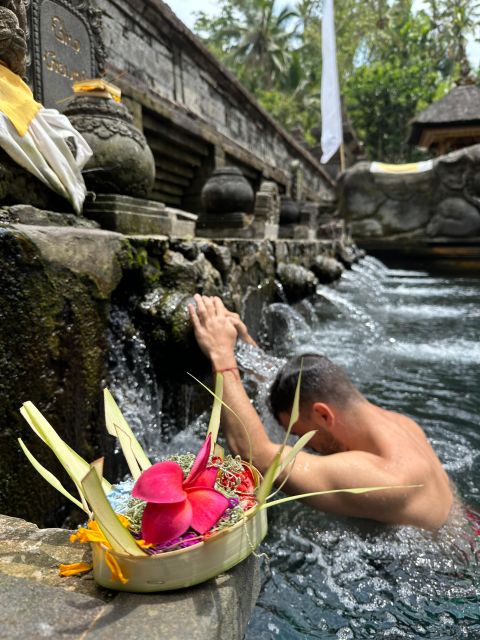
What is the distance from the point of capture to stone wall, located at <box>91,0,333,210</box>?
7477mm

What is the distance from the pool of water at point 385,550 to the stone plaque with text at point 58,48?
2.99 meters

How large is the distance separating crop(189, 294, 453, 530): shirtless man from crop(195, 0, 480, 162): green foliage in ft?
93.5

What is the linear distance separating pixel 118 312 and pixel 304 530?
4.61ft

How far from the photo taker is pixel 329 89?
11.9m

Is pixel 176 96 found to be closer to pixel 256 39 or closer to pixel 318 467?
pixel 318 467

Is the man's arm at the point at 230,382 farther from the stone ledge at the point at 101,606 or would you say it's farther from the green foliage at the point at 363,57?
the green foliage at the point at 363,57

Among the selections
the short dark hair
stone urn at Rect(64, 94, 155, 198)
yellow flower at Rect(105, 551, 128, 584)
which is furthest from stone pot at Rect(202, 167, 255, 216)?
yellow flower at Rect(105, 551, 128, 584)

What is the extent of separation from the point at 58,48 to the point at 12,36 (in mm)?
2420

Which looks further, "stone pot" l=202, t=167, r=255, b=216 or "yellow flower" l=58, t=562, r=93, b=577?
"stone pot" l=202, t=167, r=255, b=216

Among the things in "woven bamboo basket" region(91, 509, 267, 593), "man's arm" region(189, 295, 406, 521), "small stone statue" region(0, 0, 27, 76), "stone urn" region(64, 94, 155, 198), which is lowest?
"man's arm" region(189, 295, 406, 521)

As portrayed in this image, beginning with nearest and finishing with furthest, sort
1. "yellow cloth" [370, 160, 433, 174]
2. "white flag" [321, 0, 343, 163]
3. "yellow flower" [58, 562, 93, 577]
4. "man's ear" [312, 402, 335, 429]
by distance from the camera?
"yellow flower" [58, 562, 93, 577], "man's ear" [312, 402, 335, 429], "white flag" [321, 0, 343, 163], "yellow cloth" [370, 160, 433, 174]

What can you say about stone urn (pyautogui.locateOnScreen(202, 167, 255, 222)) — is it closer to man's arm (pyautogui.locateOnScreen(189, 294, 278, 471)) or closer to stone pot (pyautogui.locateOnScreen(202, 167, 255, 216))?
stone pot (pyautogui.locateOnScreen(202, 167, 255, 216))

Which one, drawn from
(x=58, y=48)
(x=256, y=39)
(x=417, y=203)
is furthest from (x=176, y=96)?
(x=256, y=39)

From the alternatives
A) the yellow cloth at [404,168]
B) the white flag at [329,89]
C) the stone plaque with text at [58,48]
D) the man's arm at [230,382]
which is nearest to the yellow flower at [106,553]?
the man's arm at [230,382]
